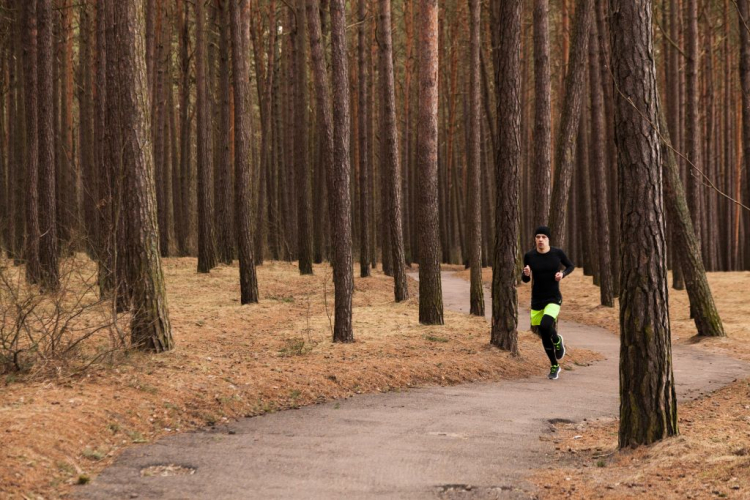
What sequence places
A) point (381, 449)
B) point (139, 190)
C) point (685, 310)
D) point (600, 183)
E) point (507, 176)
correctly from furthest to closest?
point (600, 183)
point (685, 310)
point (507, 176)
point (139, 190)
point (381, 449)

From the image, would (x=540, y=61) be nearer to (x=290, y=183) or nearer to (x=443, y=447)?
(x=443, y=447)

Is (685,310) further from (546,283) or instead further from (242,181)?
(242,181)

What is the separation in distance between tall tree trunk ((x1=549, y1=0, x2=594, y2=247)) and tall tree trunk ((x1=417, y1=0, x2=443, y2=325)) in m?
3.49

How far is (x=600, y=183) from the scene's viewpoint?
22.1 metres

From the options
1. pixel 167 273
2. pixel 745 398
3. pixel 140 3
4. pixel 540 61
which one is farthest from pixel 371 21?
pixel 745 398

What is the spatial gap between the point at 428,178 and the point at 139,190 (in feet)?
20.5

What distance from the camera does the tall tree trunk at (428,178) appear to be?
15.4 meters

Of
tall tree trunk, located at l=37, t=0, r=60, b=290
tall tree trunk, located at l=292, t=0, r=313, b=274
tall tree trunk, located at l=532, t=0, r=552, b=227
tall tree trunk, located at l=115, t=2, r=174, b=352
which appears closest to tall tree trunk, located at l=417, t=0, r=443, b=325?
tall tree trunk, located at l=532, t=0, r=552, b=227

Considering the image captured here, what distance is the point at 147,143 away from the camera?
10898 mm

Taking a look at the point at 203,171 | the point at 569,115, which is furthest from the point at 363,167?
the point at 569,115

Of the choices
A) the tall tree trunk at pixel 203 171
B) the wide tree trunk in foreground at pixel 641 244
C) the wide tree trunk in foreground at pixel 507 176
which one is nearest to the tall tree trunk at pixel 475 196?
the wide tree trunk in foreground at pixel 507 176

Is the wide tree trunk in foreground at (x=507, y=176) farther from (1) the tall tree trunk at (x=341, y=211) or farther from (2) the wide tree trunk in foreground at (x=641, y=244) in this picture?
(2) the wide tree trunk in foreground at (x=641, y=244)

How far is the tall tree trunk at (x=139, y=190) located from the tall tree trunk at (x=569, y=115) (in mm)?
9647

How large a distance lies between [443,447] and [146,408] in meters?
3.03
